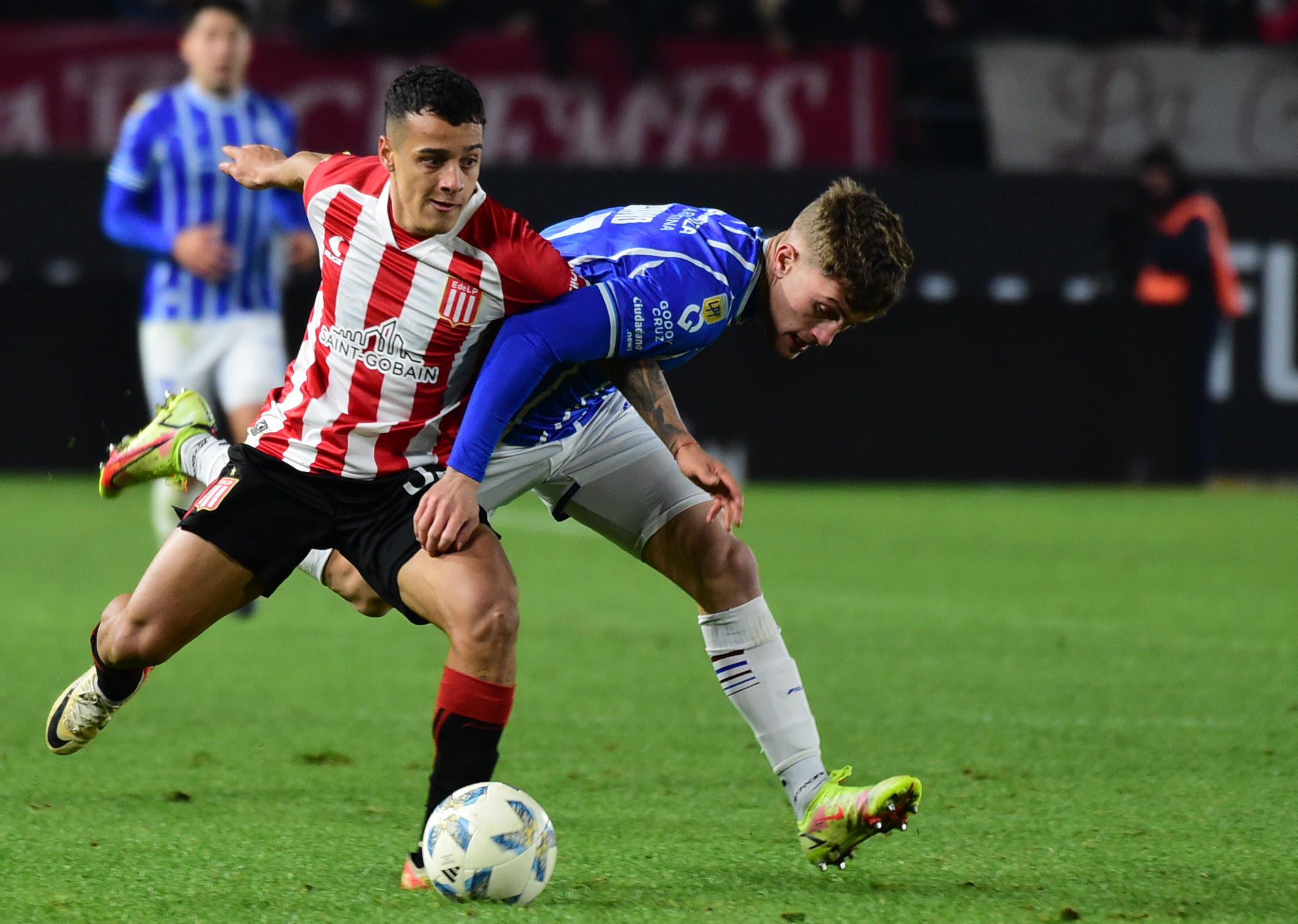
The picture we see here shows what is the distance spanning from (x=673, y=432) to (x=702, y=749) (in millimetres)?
1390

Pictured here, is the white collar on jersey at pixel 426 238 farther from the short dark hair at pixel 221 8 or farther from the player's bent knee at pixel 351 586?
the short dark hair at pixel 221 8

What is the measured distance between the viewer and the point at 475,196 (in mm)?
3645

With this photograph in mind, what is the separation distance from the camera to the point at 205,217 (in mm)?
7082

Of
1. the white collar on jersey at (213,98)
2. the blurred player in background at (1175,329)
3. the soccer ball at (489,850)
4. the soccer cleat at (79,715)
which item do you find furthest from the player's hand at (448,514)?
the blurred player in background at (1175,329)

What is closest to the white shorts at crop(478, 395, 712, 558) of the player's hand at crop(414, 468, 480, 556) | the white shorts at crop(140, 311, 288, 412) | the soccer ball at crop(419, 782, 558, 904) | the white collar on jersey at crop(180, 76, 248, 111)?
the player's hand at crop(414, 468, 480, 556)

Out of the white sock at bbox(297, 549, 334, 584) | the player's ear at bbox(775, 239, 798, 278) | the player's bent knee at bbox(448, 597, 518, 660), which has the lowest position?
the white sock at bbox(297, 549, 334, 584)

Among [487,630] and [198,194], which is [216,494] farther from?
[198,194]

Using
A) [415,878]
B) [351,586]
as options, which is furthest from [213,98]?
[415,878]

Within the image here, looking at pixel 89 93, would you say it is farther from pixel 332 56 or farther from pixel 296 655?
pixel 296 655

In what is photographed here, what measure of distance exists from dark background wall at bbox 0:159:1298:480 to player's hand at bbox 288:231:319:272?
5197mm

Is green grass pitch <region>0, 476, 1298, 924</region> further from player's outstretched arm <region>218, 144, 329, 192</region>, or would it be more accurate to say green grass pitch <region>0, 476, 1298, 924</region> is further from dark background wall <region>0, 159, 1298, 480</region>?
dark background wall <region>0, 159, 1298, 480</region>

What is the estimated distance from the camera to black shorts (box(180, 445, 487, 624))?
3752mm

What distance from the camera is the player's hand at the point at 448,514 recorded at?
11.5 ft

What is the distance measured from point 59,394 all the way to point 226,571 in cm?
861
